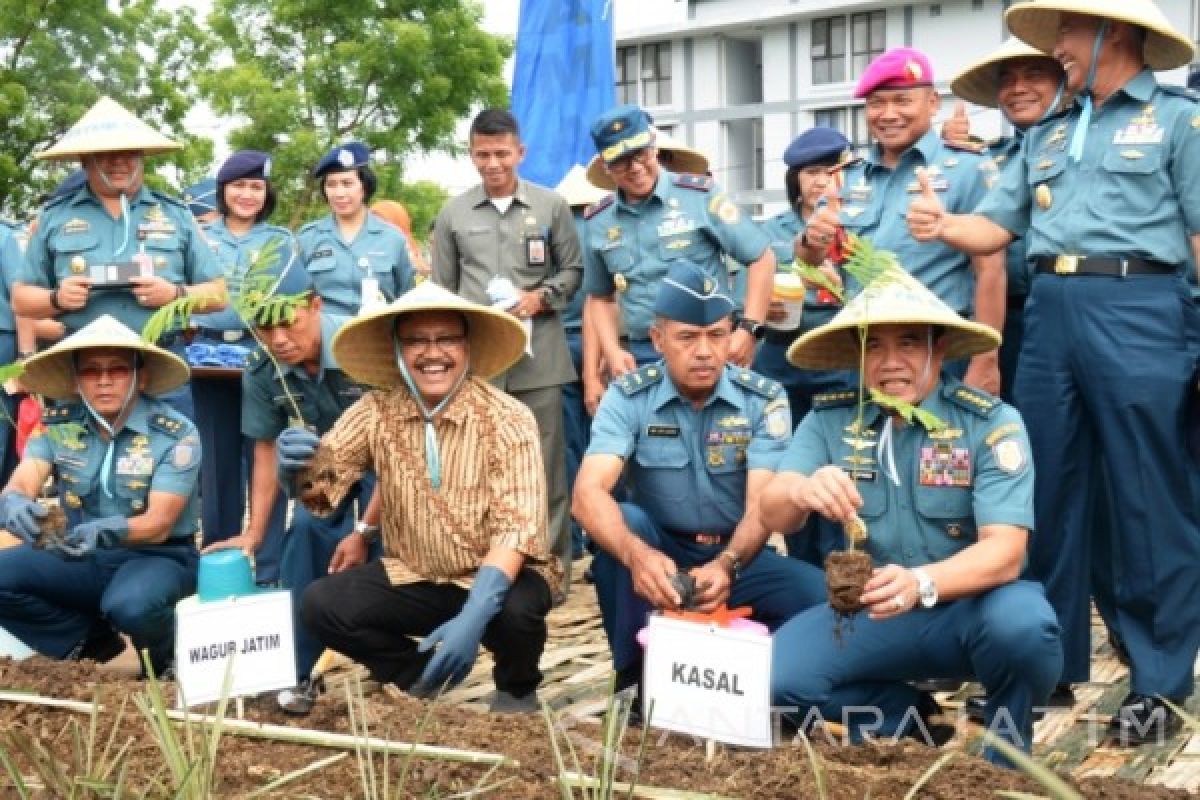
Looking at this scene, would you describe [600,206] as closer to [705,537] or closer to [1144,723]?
[705,537]

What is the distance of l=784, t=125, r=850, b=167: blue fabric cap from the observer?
6.13 meters

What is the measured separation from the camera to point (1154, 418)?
3.99 metres

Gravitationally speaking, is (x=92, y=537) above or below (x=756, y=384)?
below

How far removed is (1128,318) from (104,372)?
317cm

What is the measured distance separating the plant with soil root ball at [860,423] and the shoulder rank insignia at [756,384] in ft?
1.61

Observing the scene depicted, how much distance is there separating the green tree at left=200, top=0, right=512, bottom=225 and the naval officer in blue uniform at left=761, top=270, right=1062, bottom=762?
1630cm

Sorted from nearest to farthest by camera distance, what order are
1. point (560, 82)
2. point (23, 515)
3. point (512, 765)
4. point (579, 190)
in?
1. point (512, 765)
2. point (23, 515)
3. point (579, 190)
4. point (560, 82)

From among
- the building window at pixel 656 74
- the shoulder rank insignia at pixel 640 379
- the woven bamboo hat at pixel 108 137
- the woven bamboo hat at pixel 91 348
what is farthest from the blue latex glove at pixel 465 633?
the building window at pixel 656 74

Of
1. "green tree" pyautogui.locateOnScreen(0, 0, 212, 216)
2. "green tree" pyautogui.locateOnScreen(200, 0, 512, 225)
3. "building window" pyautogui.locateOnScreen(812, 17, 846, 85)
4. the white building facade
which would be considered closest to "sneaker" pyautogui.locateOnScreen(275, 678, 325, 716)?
"green tree" pyautogui.locateOnScreen(0, 0, 212, 216)

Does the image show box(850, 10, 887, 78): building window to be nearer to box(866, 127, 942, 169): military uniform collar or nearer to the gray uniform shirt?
the gray uniform shirt

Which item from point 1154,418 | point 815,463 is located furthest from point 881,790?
point 1154,418

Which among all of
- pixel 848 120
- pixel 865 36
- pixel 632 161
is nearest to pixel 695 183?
pixel 632 161

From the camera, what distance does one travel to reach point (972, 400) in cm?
371

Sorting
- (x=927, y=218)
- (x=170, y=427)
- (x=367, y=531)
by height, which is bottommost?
(x=367, y=531)
